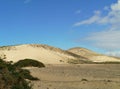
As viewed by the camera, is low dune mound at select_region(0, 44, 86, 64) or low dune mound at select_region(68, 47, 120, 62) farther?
low dune mound at select_region(68, 47, 120, 62)

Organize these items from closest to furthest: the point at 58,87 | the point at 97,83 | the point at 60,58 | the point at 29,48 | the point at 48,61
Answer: the point at 58,87, the point at 97,83, the point at 48,61, the point at 60,58, the point at 29,48

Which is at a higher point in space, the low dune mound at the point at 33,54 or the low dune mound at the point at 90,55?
the low dune mound at the point at 90,55

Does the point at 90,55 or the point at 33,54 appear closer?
the point at 33,54

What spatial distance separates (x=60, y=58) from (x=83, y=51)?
4231 cm

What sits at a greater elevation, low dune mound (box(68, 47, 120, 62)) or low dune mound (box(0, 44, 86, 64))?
low dune mound (box(68, 47, 120, 62))

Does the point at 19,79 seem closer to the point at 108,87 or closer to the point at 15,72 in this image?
the point at 15,72

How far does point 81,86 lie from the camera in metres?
23.8

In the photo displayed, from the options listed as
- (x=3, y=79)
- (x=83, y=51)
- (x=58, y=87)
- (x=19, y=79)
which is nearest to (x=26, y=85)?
(x=19, y=79)

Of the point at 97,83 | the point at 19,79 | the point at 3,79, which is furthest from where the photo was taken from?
the point at 97,83

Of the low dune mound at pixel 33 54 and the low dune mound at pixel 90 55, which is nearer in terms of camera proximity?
the low dune mound at pixel 33 54

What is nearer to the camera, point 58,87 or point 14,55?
point 58,87

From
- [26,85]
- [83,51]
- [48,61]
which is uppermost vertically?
[83,51]

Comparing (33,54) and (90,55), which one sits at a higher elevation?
(90,55)

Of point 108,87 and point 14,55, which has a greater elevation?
point 14,55
